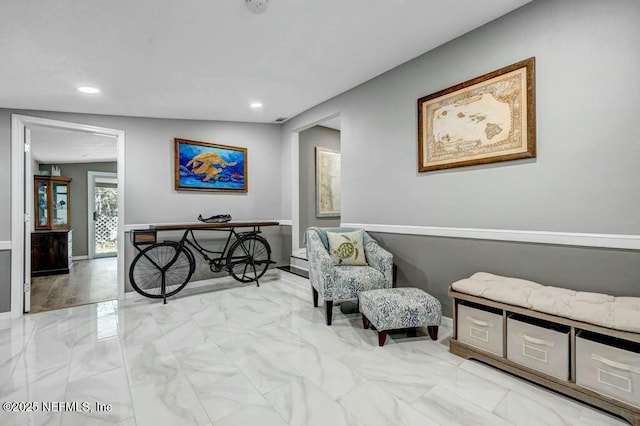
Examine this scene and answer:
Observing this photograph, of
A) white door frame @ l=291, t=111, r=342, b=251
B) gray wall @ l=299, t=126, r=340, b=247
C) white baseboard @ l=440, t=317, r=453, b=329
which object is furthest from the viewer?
gray wall @ l=299, t=126, r=340, b=247

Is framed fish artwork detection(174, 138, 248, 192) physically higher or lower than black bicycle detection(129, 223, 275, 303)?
higher

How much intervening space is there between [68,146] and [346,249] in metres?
5.33

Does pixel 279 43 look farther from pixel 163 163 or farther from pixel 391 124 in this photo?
pixel 163 163

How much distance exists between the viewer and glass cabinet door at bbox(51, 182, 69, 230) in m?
5.91

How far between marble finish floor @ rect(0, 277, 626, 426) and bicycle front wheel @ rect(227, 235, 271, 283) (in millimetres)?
1182

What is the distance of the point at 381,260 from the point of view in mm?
2814

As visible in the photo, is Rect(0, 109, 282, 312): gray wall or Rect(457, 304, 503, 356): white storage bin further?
Rect(0, 109, 282, 312): gray wall

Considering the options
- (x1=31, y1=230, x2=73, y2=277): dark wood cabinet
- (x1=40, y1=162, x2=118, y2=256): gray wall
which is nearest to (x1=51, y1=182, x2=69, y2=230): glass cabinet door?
(x1=40, y1=162, x2=118, y2=256): gray wall

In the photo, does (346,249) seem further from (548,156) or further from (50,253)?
(50,253)

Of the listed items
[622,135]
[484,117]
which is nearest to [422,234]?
[484,117]

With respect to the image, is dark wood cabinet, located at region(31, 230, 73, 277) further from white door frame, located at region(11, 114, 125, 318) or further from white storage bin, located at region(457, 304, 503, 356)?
white storage bin, located at region(457, 304, 503, 356)

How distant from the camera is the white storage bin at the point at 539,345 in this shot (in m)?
1.61

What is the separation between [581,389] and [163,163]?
14.9ft

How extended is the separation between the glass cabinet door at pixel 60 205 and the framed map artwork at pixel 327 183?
17.6 ft
